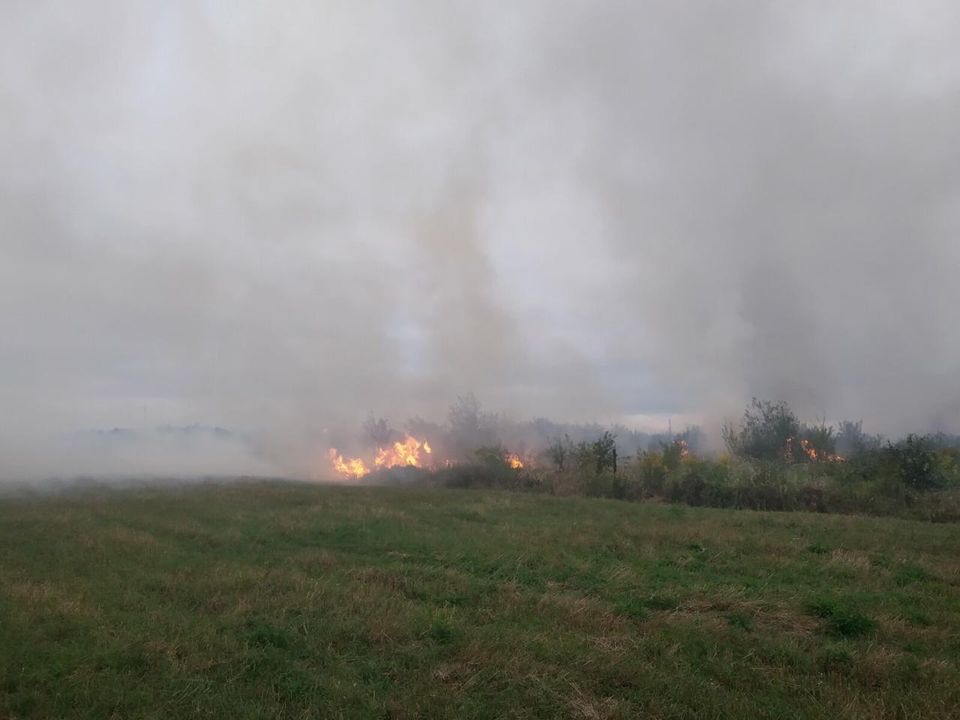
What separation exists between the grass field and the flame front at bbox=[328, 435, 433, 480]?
26.7m

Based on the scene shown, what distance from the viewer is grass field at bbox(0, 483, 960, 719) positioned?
21.4 feet

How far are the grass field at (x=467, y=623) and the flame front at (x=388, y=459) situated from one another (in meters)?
26.7

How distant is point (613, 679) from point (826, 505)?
24767mm

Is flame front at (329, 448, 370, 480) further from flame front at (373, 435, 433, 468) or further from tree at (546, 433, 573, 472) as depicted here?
tree at (546, 433, 573, 472)

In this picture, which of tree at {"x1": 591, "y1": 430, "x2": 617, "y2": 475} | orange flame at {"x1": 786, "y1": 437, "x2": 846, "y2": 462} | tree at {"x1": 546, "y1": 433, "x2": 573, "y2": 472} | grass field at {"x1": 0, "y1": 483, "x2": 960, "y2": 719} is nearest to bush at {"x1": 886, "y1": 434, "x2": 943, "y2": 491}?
orange flame at {"x1": 786, "y1": 437, "x2": 846, "y2": 462}

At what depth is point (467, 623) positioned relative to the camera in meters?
8.90

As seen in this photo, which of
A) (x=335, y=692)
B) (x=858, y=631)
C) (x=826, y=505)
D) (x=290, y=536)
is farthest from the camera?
(x=826, y=505)

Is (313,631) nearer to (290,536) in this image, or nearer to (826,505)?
(290,536)

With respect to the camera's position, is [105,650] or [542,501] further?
[542,501]

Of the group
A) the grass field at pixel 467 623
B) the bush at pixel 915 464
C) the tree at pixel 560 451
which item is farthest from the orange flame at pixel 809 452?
the grass field at pixel 467 623

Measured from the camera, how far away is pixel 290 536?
1614cm

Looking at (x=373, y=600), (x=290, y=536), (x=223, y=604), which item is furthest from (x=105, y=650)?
(x=290, y=536)

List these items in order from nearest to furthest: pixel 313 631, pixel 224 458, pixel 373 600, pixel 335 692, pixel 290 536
Answer: pixel 335 692 → pixel 313 631 → pixel 373 600 → pixel 290 536 → pixel 224 458

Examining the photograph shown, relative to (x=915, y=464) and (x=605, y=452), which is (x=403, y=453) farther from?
(x=915, y=464)
